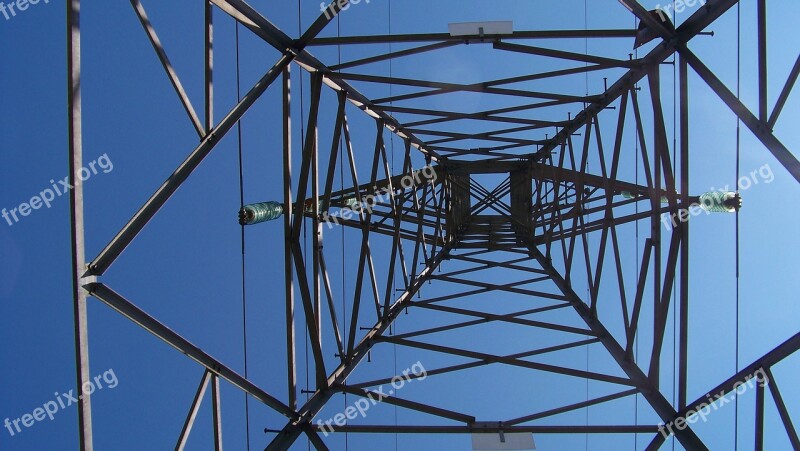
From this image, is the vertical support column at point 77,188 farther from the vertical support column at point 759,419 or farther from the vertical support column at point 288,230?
the vertical support column at point 759,419

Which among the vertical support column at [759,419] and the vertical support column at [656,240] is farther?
the vertical support column at [656,240]

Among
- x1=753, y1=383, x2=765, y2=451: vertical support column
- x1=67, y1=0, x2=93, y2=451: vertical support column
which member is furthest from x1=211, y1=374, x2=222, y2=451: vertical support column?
x1=753, y1=383, x2=765, y2=451: vertical support column

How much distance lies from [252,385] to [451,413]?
313cm

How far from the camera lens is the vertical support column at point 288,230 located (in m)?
7.78

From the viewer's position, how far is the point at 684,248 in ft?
25.1

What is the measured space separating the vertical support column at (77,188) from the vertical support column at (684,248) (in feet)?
22.6

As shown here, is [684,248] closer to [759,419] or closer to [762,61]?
[759,419]

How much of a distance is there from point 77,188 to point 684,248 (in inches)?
287

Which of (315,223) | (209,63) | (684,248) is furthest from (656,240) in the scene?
(209,63)

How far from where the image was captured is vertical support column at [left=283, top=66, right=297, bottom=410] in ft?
25.5

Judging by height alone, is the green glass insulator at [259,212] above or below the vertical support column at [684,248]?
above

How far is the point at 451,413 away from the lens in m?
8.60

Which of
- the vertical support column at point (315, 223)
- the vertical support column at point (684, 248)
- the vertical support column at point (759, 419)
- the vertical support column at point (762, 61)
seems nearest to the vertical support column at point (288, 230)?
the vertical support column at point (315, 223)

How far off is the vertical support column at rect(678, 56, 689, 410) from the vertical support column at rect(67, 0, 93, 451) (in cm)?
688
